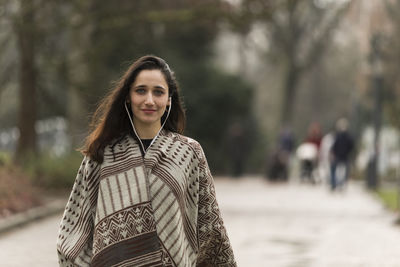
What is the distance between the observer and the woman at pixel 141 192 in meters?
4.02

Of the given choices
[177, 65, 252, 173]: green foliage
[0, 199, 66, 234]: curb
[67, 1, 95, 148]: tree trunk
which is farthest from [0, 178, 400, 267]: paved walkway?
[177, 65, 252, 173]: green foliage

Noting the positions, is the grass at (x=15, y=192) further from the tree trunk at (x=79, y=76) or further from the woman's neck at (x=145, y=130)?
the woman's neck at (x=145, y=130)

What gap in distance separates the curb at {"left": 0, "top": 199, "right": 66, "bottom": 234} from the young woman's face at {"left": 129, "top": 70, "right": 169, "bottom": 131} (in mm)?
8594

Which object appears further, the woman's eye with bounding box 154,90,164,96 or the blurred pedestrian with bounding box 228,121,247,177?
the blurred pedestrian with bounding box 228,121,247,177

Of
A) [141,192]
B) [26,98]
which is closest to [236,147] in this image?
[26,98]

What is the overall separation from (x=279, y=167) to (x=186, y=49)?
604 centimetres

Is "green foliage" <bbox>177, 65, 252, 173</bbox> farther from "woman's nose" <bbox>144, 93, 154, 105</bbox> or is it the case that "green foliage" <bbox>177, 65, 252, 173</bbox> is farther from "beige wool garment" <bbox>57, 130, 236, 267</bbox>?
"woman's nose" <bbox>144, 93, 154, 105</bbox>

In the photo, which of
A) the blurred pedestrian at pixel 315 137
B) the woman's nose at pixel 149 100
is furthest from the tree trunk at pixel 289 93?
the woman's nose at pixel 149 100

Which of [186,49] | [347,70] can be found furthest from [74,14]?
[347,70]

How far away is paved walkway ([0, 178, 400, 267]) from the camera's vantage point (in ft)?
33.0

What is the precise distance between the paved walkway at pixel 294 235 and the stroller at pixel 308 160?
594cm

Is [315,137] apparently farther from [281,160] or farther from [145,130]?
[145,130]

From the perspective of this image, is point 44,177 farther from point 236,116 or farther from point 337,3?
point 337,3

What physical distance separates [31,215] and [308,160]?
1413cm
